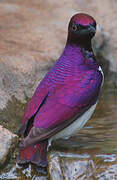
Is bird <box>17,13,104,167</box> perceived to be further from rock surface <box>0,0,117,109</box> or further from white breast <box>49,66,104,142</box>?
rock surface <box>0,0,117,109</box>

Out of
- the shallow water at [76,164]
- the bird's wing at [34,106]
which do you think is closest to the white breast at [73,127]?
the shallow water at [76,164]

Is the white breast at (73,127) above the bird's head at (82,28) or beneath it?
beneath

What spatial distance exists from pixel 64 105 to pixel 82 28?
1.05 meters

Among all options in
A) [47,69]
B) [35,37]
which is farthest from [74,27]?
[35,37]

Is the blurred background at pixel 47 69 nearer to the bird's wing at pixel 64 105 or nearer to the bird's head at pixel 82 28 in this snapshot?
the bird's wing at pixel 64 105

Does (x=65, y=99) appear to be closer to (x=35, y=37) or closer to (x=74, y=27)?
(x=74, y=27)

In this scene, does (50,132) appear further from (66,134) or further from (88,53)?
(88,53)

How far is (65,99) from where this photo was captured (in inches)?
207

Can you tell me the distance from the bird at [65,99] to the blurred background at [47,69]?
21cm

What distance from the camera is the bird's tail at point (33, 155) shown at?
16.0ft

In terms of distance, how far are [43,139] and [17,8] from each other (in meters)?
4.15

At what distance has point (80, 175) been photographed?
5180 millimetres

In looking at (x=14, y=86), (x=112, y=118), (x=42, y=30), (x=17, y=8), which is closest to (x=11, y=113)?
(x=14, y=86)

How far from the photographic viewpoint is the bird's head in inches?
226
